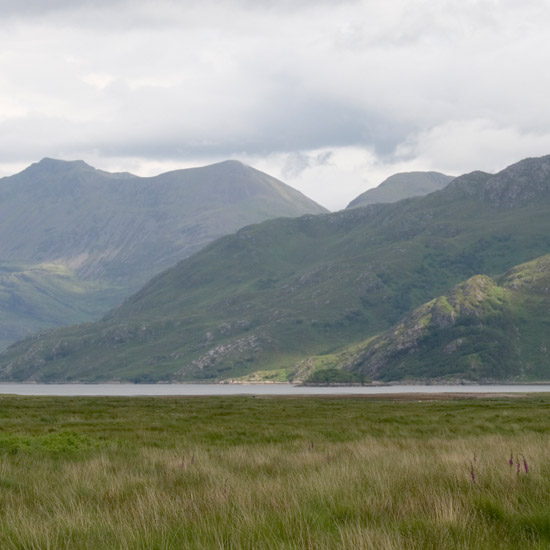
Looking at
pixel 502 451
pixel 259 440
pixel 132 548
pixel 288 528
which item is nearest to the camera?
pixel 132 548

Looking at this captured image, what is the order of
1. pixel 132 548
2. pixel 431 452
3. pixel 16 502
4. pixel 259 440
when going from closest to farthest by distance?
pixel 132 548 → pixel 16 502 → pixel 431 452 → pixel 259 440

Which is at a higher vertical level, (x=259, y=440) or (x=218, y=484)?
(x=218, y=484)

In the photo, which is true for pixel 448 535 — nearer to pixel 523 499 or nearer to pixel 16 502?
pixel 523 499

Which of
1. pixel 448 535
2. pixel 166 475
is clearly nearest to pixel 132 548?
pixel 448 535

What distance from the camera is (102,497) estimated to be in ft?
50.3

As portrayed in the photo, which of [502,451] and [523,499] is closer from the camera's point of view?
[523,499]

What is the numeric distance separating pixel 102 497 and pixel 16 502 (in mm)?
1717

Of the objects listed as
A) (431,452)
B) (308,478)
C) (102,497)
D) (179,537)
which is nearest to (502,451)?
(431,452)

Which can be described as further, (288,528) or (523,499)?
(523,499)

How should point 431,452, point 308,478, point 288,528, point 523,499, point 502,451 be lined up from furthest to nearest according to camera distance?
1. point 431,452
2. point 502,451
3. point 308,478
4. point 523,499
5. point 288,528

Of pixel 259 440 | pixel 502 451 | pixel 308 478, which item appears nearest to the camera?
pixel 308 478

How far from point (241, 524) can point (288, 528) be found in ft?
2.77

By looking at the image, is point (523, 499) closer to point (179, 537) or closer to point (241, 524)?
point (241, 524)

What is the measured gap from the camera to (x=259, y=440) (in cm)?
3169
